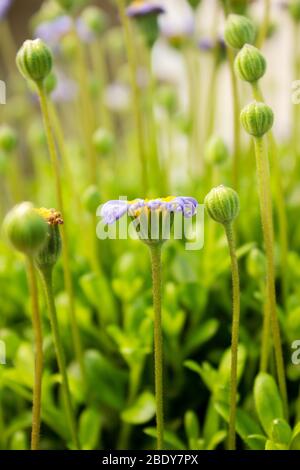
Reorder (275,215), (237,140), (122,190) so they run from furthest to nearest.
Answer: (122,190) → (275,215) → (237,140)

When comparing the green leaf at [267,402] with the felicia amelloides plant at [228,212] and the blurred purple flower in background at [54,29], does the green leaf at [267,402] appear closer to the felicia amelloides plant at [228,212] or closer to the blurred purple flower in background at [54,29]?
the felicia amelloides plant at [228,212]

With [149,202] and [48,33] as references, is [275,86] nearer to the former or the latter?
[48,33]

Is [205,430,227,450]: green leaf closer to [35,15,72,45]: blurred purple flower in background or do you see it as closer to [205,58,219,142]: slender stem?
[205,58,219,142]: slender stem

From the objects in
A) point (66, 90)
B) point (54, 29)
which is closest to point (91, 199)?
point (54, 29)

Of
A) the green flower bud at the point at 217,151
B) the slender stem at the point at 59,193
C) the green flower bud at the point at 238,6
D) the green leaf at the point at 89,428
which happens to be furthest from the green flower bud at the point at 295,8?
the green leaf at the point at 89,428
